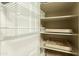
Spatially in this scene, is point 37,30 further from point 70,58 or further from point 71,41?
point 70,58

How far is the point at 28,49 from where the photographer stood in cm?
157

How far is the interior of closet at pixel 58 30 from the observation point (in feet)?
4.25

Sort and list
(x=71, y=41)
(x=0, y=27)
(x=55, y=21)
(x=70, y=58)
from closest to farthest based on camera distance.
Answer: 1. (x=70, y=58)
2. (x=0, y=27)
3. (x=71, y=41)
4. (x=55, y=21)

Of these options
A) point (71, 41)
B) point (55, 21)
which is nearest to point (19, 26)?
point (55, 21)

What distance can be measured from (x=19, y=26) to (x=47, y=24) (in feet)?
1.44

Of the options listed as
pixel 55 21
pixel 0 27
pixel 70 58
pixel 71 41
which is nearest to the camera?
pixel 70 58

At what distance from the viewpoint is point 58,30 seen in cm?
137

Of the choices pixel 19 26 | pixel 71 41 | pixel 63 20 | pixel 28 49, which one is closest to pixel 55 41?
pixel 71 41

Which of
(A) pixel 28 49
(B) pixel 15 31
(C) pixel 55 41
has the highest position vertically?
(B) pixel 15 31

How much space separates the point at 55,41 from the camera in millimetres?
1483

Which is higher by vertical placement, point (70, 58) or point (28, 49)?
point (70, 58)

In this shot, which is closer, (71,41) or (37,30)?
(71,41)

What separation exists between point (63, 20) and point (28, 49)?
26.8 inches

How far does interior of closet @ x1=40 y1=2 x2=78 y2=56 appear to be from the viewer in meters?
1.29
